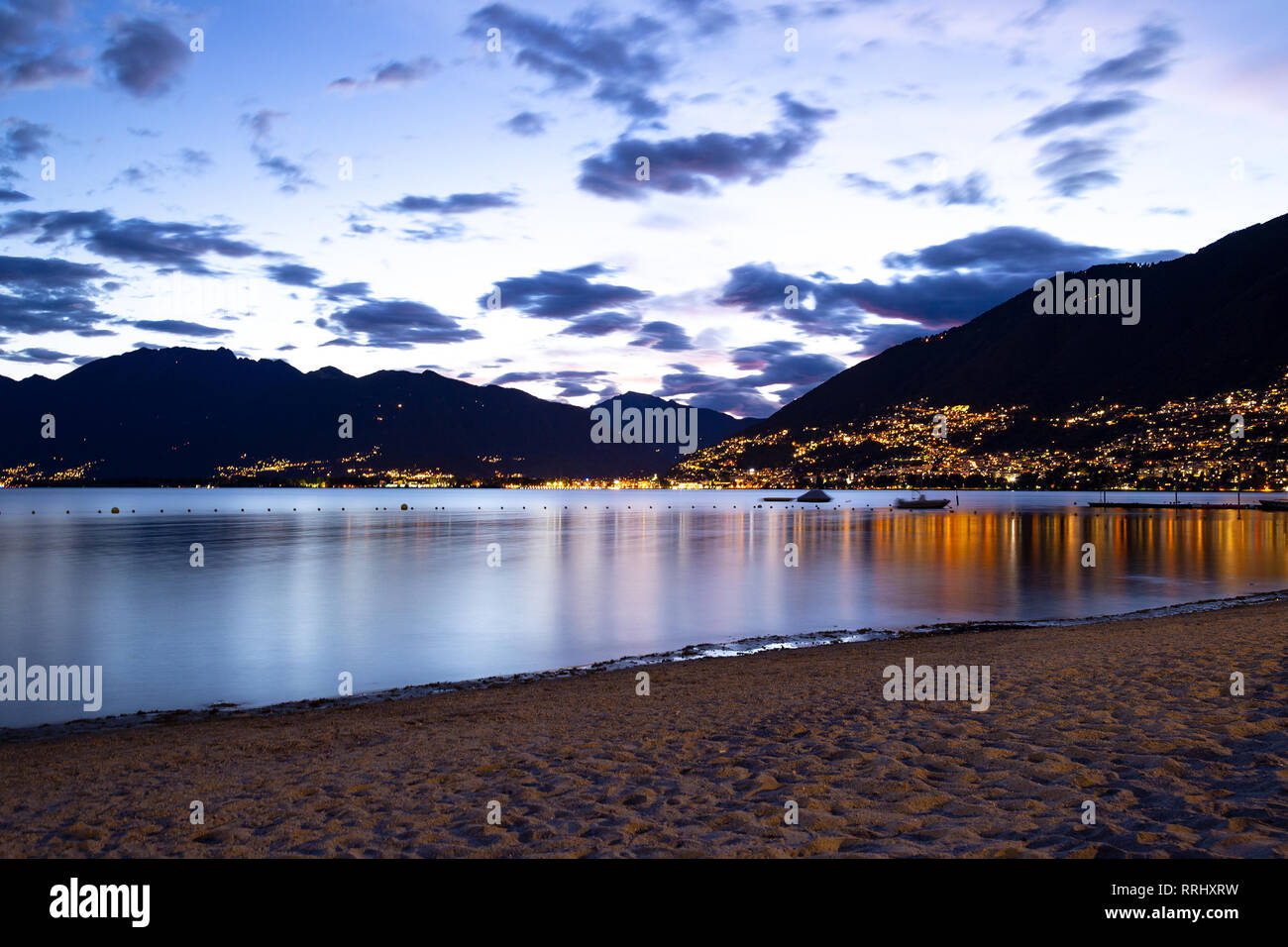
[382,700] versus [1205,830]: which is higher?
[1205,830]

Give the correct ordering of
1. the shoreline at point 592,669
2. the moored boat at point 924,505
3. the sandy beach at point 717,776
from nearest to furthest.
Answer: the sandy beach at point 717,776, the shoreline at point 592,669, the moored boat at point 924,505

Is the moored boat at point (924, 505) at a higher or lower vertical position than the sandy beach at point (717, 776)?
lower

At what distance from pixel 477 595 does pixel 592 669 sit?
18.9 meters

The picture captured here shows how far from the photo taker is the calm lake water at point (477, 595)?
22.4m

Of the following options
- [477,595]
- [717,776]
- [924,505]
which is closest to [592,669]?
[717,776]

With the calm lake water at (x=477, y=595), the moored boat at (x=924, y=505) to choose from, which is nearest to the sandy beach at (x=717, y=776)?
the calm lake water at (x=477, y=595)

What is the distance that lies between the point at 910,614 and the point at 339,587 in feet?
87.6

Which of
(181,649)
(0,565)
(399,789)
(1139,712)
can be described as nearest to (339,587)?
(181,649)

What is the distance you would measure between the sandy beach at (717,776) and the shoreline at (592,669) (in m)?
0.92

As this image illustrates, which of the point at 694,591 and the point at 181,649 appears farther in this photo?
the point at 694,591

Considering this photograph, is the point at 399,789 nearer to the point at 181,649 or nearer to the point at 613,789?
the point at 613,789

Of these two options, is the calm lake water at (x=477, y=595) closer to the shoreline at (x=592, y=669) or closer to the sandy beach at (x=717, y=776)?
the shoreline at (x=592, y=669)

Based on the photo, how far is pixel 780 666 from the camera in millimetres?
17703
